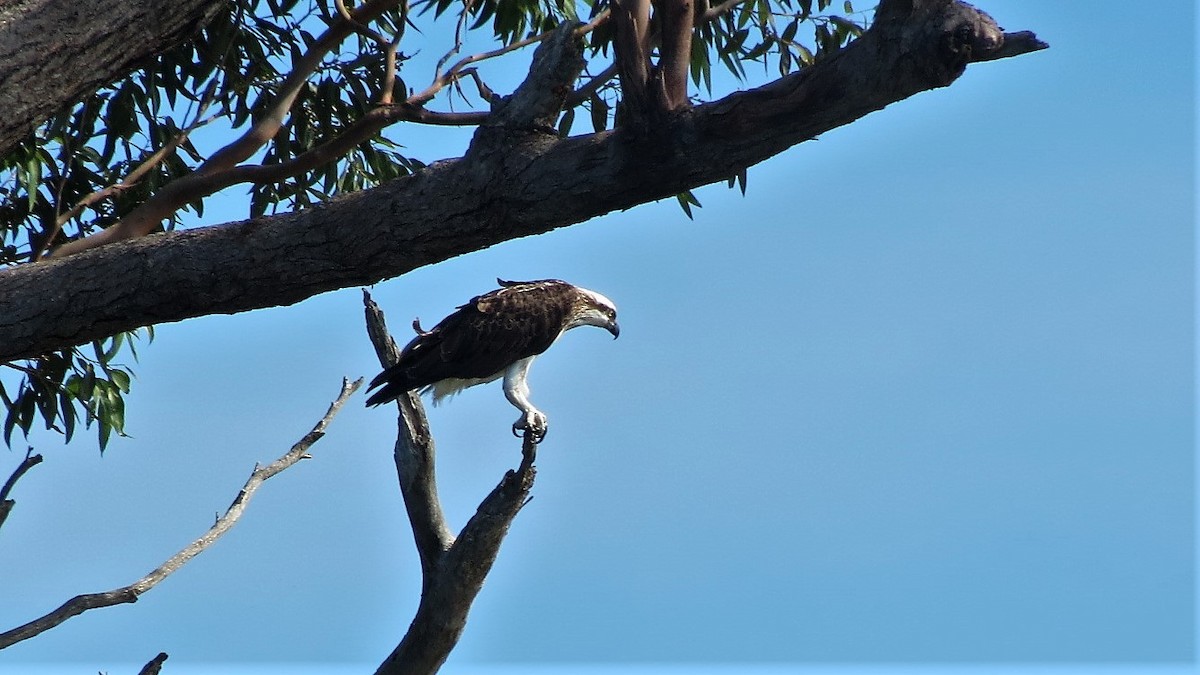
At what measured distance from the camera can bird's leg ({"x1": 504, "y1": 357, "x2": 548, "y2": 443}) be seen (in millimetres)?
6562

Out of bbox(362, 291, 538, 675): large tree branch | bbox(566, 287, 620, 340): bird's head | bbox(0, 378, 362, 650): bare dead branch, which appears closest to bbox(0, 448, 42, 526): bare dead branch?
bbox(0, 378, 362, 650): bare dead branch

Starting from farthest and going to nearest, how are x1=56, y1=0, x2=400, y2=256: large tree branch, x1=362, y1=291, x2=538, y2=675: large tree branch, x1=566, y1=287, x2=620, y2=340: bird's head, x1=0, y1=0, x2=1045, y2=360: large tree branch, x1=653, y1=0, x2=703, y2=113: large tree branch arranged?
x1=566, y1=287, x2=620, y2=340: bird's head, x1=56, y1=0, x2=400, y2=256: large tree branch, x1=362, y1=291, x2=538, y2=675: large tree branch, x1=653, y1=0, x2=703, y2=113: large tree branch, x1=0, y1=0, x2=1045, y2=360: large tree branch

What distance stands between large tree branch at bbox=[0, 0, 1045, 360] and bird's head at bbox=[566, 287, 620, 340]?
3126 mm

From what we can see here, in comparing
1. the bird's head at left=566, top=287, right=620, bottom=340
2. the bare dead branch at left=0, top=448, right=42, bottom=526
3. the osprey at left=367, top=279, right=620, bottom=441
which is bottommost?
the bare dead branch at left=0, top=448, right=42, bottom=526

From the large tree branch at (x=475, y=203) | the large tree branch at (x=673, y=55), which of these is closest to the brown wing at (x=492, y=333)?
the large tree branch at (x=475, y=203)

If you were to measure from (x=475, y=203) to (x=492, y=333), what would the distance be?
9.11ft

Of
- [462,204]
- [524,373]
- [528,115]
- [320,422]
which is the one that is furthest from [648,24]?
[524,373]

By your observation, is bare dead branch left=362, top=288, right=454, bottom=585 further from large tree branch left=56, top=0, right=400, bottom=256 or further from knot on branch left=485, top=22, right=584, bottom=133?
knot on branch left=485, top=22, right=584, bottom=133

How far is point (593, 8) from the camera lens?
24.4ft

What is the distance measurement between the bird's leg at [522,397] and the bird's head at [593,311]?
0.48 metres

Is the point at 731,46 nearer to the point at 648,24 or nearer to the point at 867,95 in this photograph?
the point at 648,24

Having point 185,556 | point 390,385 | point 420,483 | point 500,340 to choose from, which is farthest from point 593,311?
point 185,556

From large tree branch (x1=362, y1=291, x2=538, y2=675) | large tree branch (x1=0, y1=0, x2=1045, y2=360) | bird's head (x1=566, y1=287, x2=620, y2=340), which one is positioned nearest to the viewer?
large tree branch (x1=0, y1=0, x2=1045, y2=360)

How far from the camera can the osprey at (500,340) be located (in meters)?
6.62
